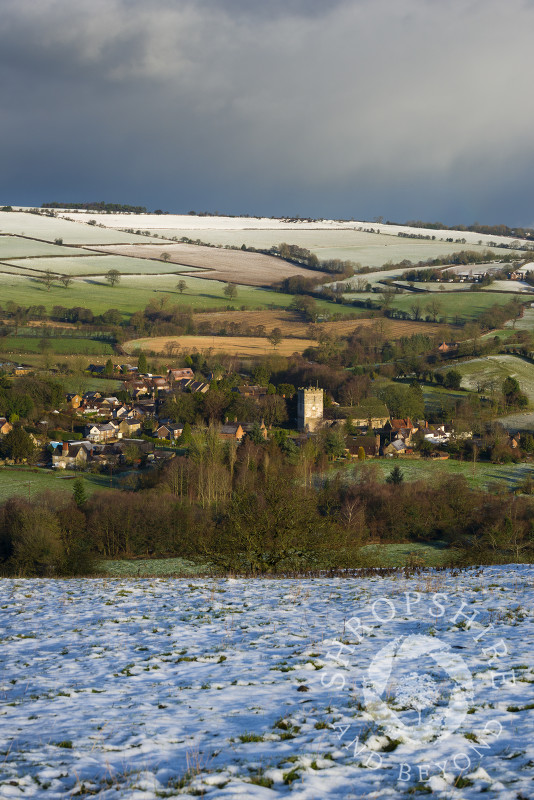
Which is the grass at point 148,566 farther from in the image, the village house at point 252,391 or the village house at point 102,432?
the village house at point 252,391

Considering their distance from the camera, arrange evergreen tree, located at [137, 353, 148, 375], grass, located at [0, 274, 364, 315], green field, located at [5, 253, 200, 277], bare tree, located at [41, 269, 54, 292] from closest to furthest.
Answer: evergreen tree, located at [137, 353, 148, 375] < grass, located at [0, 274, 364, 315] < bare tree, located at [41, 269, 54, 292] < green field, located at [5, 253, 200, 277]

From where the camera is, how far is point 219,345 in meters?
100

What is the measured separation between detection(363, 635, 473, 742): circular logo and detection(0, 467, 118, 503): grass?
41.1 meters

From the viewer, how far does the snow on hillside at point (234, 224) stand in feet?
556

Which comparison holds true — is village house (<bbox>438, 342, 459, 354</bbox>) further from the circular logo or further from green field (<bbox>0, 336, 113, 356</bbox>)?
the circular logo

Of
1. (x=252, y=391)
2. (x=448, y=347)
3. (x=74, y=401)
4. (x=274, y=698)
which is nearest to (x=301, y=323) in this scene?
(x=448, y=347)

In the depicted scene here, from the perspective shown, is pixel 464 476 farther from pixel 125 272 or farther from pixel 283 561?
pixel 125 272

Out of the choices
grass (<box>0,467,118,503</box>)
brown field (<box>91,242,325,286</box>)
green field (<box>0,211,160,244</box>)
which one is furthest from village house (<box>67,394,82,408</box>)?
green field (<box>0,211,160,244</box>)

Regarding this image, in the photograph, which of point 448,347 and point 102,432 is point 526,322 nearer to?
point 448,347

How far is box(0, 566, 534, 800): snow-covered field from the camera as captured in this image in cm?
662

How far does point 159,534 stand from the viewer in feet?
132

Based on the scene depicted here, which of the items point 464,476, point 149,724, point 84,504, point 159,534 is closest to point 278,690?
point 149,724

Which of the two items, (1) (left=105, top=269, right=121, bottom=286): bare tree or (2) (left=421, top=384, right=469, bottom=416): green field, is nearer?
(2) (left=421, top=384, right=469, bottom=416): green field

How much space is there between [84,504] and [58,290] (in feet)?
271
